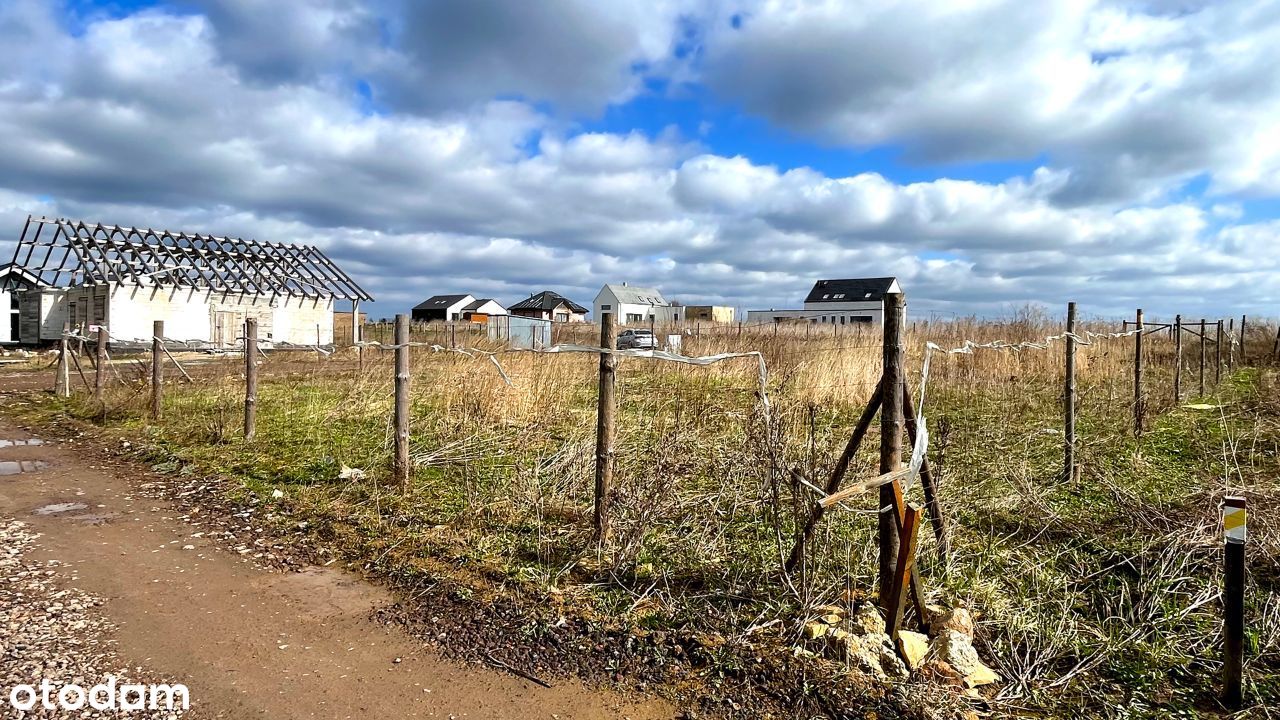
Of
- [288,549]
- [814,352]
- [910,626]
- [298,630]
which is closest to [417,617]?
[298,630]

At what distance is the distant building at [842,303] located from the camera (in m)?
59.2

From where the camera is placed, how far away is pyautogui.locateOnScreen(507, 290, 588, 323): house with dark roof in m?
73.9

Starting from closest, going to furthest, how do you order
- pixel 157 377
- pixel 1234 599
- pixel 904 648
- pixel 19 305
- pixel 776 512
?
pixel 1234 599 → pixel 904 648 → pixel 776 512 → pixel 157 377 → pixel 19 305

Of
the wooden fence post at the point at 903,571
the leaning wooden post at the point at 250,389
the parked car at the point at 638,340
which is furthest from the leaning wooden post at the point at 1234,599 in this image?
the parked car at the point at 638,340

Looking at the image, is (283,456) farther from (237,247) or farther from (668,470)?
(237,247)

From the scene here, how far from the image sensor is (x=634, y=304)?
74562 millimetres

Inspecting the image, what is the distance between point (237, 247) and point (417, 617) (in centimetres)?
3198

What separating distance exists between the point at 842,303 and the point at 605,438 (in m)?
60.0

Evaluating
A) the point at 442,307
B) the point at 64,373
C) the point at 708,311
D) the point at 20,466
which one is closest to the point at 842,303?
the point at 708,311

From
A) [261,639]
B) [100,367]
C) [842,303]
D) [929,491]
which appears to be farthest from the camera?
[842,303]

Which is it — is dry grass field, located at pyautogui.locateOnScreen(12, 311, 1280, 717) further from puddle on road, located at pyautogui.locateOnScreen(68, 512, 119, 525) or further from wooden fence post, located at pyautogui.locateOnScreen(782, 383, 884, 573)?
puddle on road, located at pyautogui.locateOnScreen(68, 512, 119, 525)

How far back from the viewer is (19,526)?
5352 mm

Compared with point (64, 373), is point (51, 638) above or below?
below

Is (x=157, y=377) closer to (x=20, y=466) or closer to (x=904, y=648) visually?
(x=20, y=466)
